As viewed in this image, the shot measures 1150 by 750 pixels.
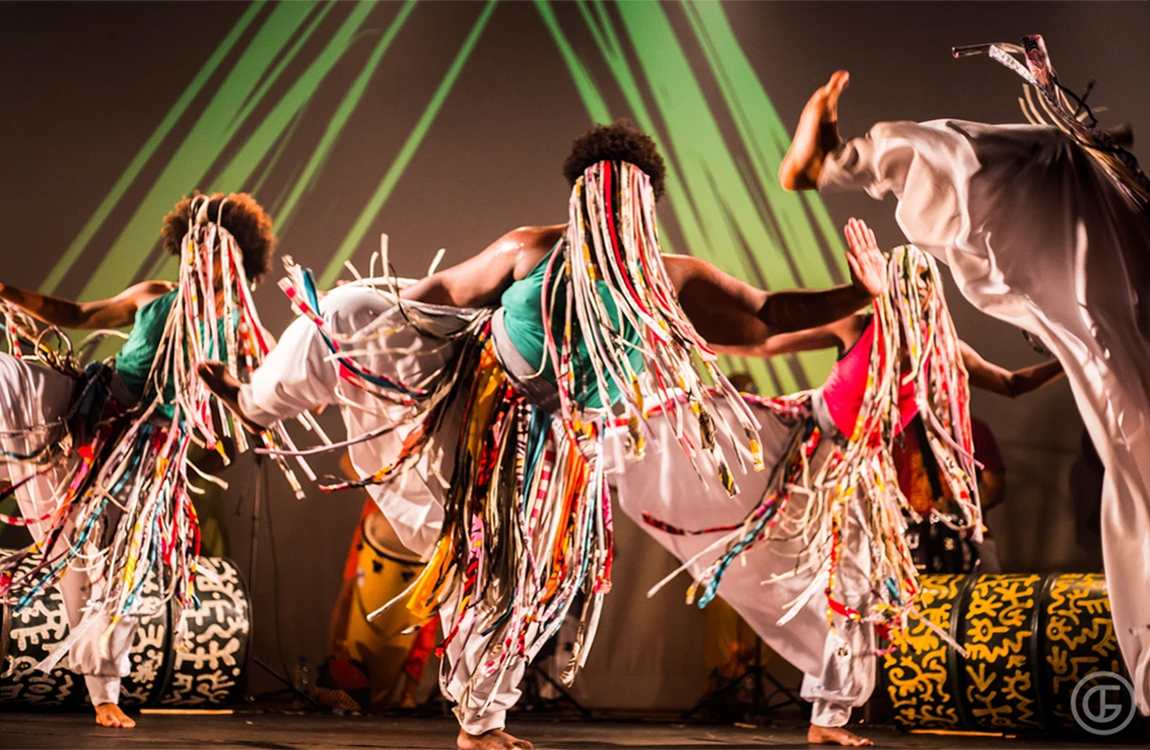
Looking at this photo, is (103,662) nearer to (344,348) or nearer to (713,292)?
(344,348)

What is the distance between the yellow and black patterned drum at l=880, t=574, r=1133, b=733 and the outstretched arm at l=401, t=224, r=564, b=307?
5.29 ft

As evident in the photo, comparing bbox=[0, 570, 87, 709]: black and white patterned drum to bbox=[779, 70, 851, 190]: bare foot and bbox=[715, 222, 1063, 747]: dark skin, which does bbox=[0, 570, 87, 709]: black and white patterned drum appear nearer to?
bbox=[715, 222, 1063, 747]: dark skin

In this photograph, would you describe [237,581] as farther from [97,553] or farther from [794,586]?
[794,586]

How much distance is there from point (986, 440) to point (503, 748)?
2073 mm

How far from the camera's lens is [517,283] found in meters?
2.75

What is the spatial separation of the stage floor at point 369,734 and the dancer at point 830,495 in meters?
0.28

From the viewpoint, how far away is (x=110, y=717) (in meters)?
3.27

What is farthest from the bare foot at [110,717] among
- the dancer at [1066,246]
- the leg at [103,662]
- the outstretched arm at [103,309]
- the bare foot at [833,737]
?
the dancer at [1066,246]

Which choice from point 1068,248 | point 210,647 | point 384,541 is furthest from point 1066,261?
point 210,647

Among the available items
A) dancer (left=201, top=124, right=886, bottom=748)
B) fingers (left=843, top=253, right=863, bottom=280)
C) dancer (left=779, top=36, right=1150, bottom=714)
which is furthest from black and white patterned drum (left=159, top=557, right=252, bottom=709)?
dancer (left=779, top=36, right=1150, bottom=714)

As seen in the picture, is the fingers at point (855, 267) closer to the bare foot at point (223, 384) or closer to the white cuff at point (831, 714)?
the white cuff at point (831, 714)

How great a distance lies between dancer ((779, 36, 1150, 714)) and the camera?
1.89m

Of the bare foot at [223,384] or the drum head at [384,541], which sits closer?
the bare foot at [223,384]

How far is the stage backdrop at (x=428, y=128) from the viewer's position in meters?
4.14
